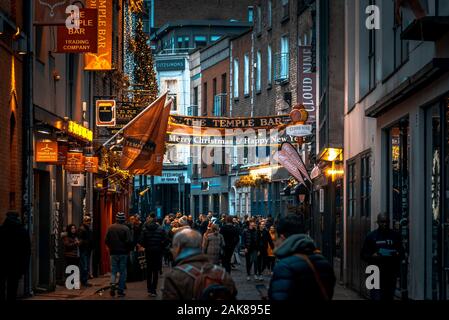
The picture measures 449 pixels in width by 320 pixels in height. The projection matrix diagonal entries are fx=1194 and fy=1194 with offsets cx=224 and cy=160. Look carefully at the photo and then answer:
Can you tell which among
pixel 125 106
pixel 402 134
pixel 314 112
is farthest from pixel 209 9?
pixel 402 134

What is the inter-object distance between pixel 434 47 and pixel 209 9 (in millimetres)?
73564

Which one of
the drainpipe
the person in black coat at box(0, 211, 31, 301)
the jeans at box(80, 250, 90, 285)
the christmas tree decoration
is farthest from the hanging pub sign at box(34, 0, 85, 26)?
the christmas tree decoration

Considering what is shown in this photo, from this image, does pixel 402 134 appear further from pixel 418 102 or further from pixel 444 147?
pixel 444 147

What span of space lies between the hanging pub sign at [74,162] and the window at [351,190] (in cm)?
660

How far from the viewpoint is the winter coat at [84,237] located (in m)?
29.3

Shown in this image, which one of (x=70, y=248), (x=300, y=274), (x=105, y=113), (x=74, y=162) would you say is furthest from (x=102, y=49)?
(x=300, y=274)

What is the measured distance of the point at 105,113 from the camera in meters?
35.8

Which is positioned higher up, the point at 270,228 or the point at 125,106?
the point at 125,106

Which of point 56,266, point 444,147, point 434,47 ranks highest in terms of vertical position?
point 434,47

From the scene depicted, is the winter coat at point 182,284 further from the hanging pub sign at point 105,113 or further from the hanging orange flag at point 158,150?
the hanging pub sign at point 105,113

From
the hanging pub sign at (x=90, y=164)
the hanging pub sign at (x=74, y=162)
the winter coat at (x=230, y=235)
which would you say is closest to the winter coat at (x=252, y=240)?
the winter coat at (x=230, y=235)

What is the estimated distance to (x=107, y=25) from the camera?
34.0 metres

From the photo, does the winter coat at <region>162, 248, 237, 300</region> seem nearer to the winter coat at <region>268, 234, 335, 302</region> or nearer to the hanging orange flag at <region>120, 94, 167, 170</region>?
the winter coat at <region>268, 234, 335, 302</region>

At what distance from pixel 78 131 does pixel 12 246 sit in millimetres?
11682
